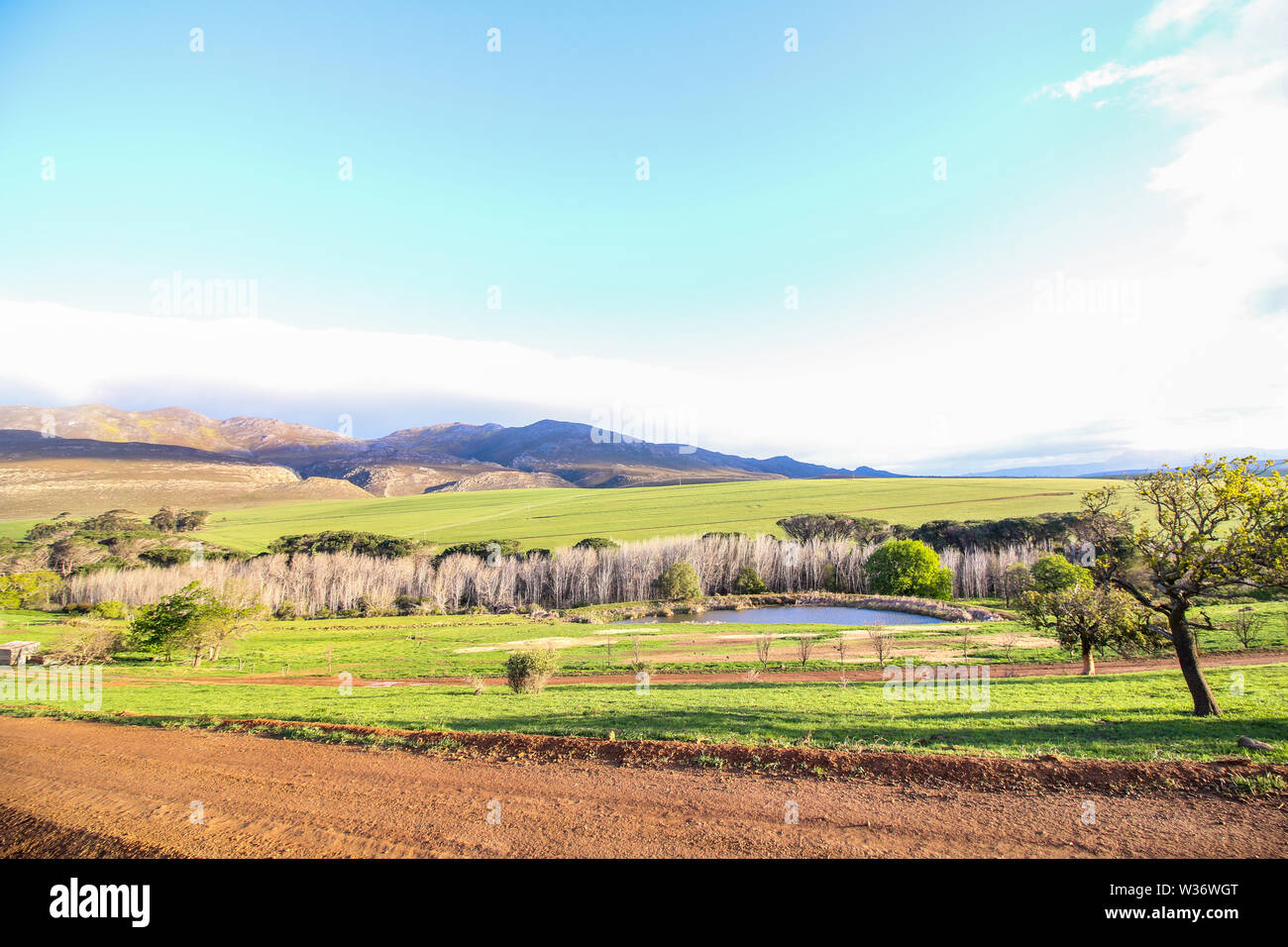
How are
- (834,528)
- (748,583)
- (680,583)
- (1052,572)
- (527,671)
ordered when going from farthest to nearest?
(834,528) → (748,583) → (680,583) → (1052,572) → (527,671)

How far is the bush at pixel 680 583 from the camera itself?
73062mm

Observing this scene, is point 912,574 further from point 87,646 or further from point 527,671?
point 87,646

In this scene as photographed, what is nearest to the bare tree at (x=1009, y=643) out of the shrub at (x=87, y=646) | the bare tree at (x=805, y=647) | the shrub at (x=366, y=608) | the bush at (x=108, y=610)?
the bare tree at (x=805, y=647)

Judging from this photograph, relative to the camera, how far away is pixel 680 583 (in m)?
73.1

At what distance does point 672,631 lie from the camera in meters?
48.1

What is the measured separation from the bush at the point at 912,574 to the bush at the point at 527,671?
53.1 metres

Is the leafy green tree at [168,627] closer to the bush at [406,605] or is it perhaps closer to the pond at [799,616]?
the pond at [799,616]

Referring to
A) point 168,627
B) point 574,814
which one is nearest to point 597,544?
point 168,627

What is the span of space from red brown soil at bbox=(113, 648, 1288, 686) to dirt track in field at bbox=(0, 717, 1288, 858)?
15.4m

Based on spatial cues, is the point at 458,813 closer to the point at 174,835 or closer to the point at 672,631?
the point at 174,835

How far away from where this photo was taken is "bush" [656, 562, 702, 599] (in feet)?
240

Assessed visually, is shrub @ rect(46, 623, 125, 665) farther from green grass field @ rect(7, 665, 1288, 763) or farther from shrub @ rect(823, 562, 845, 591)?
shrub @ rect(823, 562, 845, 591)

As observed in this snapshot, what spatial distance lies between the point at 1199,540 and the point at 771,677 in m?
17.5
